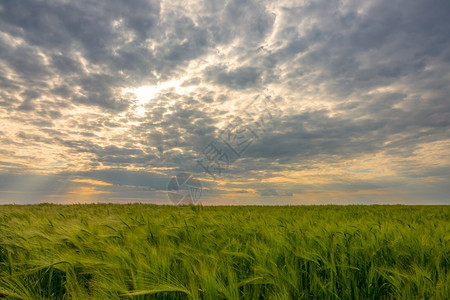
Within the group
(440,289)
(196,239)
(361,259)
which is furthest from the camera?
(196,239)

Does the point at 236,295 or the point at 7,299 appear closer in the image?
the point at 236,295

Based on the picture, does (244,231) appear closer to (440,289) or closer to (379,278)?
(379,278)

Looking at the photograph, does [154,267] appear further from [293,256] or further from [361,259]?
[361,259]

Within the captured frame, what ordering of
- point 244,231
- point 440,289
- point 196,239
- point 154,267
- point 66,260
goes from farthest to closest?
point 244,231 → point 196,239 → point 66,260 → point 154,267 → point 440,289

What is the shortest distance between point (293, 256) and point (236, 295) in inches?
42.7

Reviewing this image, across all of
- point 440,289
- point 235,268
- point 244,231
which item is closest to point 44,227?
point 244,231

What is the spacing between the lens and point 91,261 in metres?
2.54

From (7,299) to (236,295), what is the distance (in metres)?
1.91

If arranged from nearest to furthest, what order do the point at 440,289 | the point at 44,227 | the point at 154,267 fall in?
1. the point at 440,289
2. the point at 154,267
3. the point at 44,227

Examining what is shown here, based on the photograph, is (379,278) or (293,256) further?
(293,256)

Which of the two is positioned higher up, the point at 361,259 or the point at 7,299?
the point at 361,259

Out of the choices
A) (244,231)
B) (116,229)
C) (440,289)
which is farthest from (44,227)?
(440,289)

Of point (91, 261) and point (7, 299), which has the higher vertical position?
point (91, 261)

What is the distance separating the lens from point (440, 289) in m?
2.17
